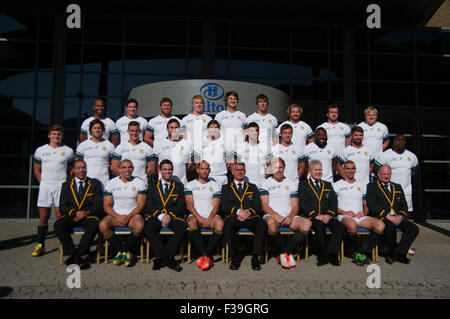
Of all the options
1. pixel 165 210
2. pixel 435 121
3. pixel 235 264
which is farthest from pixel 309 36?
pixel 235 264

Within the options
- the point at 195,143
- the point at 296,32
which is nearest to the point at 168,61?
the point at 296,32

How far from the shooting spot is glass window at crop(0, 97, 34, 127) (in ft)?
36.3

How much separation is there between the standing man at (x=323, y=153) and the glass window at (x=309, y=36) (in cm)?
689

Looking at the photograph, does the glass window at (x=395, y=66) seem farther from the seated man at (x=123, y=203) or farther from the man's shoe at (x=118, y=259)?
the man's shoe at (x=118, y=259)

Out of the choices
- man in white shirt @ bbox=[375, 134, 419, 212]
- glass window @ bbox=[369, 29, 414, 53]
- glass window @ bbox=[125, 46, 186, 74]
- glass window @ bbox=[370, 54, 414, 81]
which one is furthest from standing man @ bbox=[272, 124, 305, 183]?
glass window @ bbox=[369, 29, 414, 53]

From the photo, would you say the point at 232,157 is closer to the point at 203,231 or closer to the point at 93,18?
the point at 203,231

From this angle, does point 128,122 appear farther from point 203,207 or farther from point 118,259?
point 118,259

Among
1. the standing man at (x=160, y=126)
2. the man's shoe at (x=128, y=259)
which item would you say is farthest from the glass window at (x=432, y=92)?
the man's shoe at (x=128, y=259)

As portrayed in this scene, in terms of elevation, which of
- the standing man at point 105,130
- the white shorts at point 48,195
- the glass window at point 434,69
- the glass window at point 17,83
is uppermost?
the glass window at point 434,69

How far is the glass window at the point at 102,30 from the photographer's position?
38.0 ft

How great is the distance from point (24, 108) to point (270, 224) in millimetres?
9728

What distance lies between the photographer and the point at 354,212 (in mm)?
5453

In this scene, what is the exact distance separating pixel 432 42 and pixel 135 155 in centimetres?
1138

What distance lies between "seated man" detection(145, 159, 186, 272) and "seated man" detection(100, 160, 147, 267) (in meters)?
0.14
